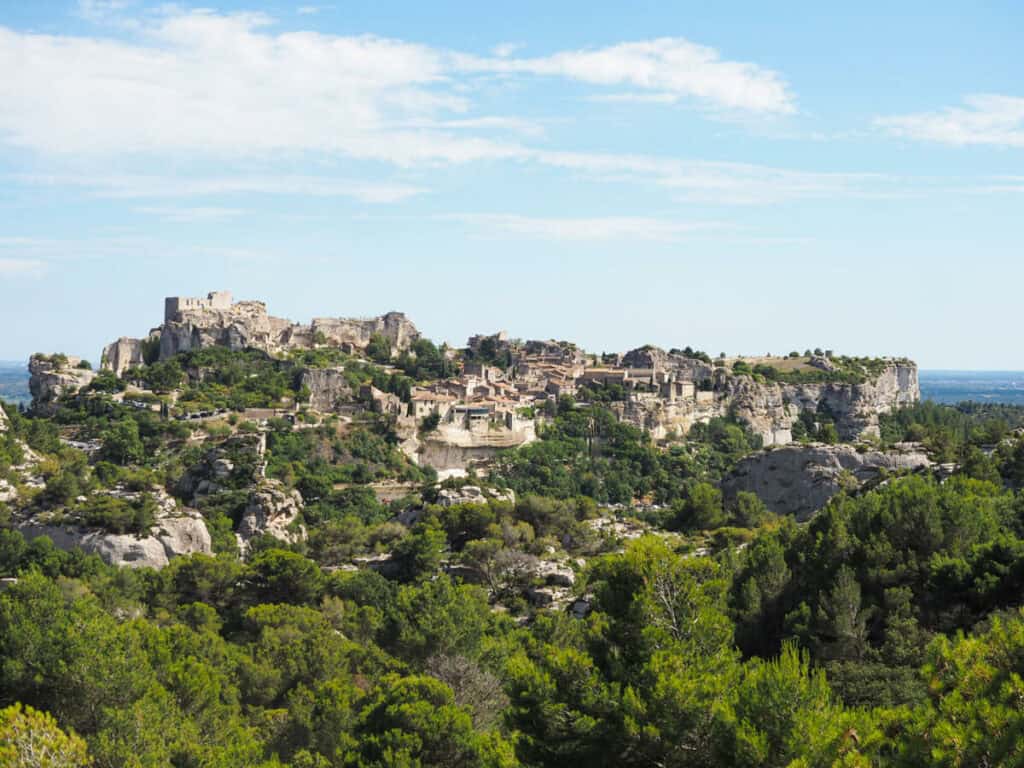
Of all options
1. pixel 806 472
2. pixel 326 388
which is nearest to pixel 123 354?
pixel 326 388

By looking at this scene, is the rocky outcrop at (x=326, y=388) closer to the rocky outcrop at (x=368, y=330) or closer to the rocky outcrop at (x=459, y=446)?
the rocky outcrop at (x=459, y=446)

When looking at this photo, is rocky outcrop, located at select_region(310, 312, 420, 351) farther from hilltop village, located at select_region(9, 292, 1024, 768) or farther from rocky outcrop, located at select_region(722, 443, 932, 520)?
Answer: rocky outcrop, located at select_region(722, 443, 932, 520)

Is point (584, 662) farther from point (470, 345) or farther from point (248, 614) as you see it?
point (470, 345)

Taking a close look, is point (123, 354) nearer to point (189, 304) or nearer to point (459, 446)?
point (189, 304)

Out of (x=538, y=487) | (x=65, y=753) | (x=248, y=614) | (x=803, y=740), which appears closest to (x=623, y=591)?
(x=803, y=740)

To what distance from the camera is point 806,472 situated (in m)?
50.0

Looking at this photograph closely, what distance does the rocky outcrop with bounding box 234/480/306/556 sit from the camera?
4619cm

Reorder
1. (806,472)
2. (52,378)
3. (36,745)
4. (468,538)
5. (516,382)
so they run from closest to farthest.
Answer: (36,745) < (468,538) < (806,472) < (52,378) < (516,382)

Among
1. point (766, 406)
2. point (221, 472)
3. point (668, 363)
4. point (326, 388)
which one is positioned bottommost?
point (221, 472)

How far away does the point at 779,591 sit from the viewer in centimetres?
2697

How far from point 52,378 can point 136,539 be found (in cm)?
2665

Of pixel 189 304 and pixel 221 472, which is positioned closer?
pixel 221 472

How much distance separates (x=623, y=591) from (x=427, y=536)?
2233 centimetres

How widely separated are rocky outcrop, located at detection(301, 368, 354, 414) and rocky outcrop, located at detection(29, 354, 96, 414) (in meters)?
12.5
